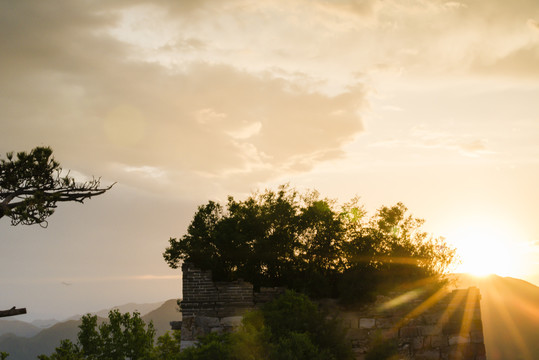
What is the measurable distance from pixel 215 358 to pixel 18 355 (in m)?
215

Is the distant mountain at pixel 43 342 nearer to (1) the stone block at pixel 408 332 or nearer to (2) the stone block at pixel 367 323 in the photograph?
(2) the stone block at pixel 367 323

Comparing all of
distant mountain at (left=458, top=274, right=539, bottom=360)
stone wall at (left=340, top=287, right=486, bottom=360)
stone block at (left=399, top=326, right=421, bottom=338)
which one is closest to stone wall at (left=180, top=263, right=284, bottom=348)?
stone wall at (left=340, top=287, right=486, bottom=360)

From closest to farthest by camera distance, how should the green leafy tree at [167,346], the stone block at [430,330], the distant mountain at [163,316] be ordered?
the stone block at [430,330], the green leafy tree at [167,346], the distant mountain at [163,316]

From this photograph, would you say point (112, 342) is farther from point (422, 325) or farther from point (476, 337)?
point (476, 337)

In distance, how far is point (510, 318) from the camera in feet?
211

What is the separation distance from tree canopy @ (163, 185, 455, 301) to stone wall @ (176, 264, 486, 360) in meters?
0.72

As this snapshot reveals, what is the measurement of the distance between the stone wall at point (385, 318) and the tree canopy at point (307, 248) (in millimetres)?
722

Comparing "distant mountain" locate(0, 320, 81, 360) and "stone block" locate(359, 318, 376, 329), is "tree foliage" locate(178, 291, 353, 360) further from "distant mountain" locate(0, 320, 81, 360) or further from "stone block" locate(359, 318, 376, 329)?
"distant mountain" locate(0, 320, 81, 360)

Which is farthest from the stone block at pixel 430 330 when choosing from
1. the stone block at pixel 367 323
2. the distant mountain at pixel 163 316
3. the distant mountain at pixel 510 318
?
the distant mountain at pixel 163 316

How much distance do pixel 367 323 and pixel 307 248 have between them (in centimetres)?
371

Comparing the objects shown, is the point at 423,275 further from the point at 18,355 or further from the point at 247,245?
the point at 18,355

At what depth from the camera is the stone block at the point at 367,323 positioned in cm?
1662

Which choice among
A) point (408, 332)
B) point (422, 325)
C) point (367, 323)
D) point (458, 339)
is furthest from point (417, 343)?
point (367, 323)

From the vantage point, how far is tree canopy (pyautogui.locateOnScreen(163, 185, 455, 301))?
17578mm
